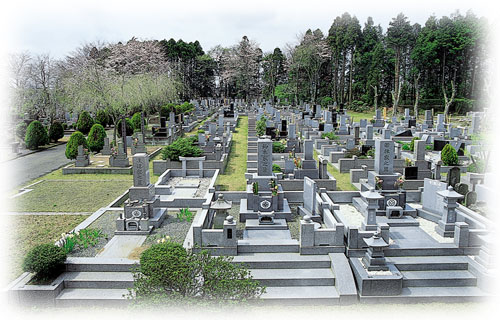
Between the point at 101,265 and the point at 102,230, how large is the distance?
2951 millimetres

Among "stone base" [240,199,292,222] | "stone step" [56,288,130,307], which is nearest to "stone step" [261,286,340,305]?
"stone step" [56,288,130,307]

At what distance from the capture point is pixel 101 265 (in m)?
Answer: 9.29

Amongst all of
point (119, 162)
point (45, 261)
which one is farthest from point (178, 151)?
point (45, 261)

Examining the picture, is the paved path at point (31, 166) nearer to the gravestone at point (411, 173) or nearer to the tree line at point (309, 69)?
the tree line at point (309, 69)

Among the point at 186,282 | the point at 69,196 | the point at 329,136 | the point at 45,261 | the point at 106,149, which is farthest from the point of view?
the point at 329,136

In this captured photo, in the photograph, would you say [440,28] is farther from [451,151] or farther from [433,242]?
[433,242]

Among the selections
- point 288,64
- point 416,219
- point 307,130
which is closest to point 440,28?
point 288,64

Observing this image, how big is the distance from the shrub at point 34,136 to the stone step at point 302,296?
81.8ft

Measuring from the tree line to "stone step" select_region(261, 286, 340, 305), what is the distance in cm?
2501

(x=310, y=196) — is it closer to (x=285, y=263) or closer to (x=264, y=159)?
(x=264, y=159)

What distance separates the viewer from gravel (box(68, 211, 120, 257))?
10320mm

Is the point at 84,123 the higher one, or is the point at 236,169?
the point at 84,123

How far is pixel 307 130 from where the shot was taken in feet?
98.0

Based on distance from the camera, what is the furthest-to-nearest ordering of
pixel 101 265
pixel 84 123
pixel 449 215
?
pixel 84 123 < pixel 449 215 < pixel 101 265
